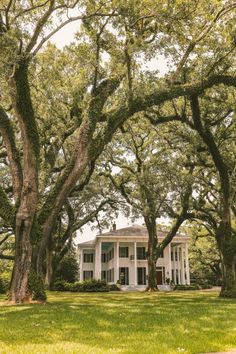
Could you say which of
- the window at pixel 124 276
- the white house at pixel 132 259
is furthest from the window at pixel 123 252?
the window at pixel 124 276

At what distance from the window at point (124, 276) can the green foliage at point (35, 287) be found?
29568 mm

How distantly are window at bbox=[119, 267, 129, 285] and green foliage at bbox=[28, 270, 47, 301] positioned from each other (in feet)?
97.0

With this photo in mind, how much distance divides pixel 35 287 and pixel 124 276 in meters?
30.9

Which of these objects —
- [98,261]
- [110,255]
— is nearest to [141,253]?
[110,255]

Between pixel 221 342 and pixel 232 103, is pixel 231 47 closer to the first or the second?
pixel 232 103

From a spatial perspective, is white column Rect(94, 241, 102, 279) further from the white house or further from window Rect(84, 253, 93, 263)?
window Rect(84, 253, 93, 263)

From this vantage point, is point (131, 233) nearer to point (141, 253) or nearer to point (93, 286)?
point (141, 253)

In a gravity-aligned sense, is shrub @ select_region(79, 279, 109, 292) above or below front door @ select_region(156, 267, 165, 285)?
below

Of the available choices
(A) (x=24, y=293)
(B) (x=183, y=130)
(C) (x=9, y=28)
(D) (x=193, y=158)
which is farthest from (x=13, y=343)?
(D) (x=193, y=158)

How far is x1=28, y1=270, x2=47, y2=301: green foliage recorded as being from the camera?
14.7m

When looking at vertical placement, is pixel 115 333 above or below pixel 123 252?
below

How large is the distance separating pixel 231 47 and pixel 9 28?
976 centimetres

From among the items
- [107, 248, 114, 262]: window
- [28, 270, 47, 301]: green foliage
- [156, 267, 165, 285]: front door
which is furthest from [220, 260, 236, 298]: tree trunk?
[107, 248, 114, 262]: window

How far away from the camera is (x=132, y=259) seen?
148 ft
